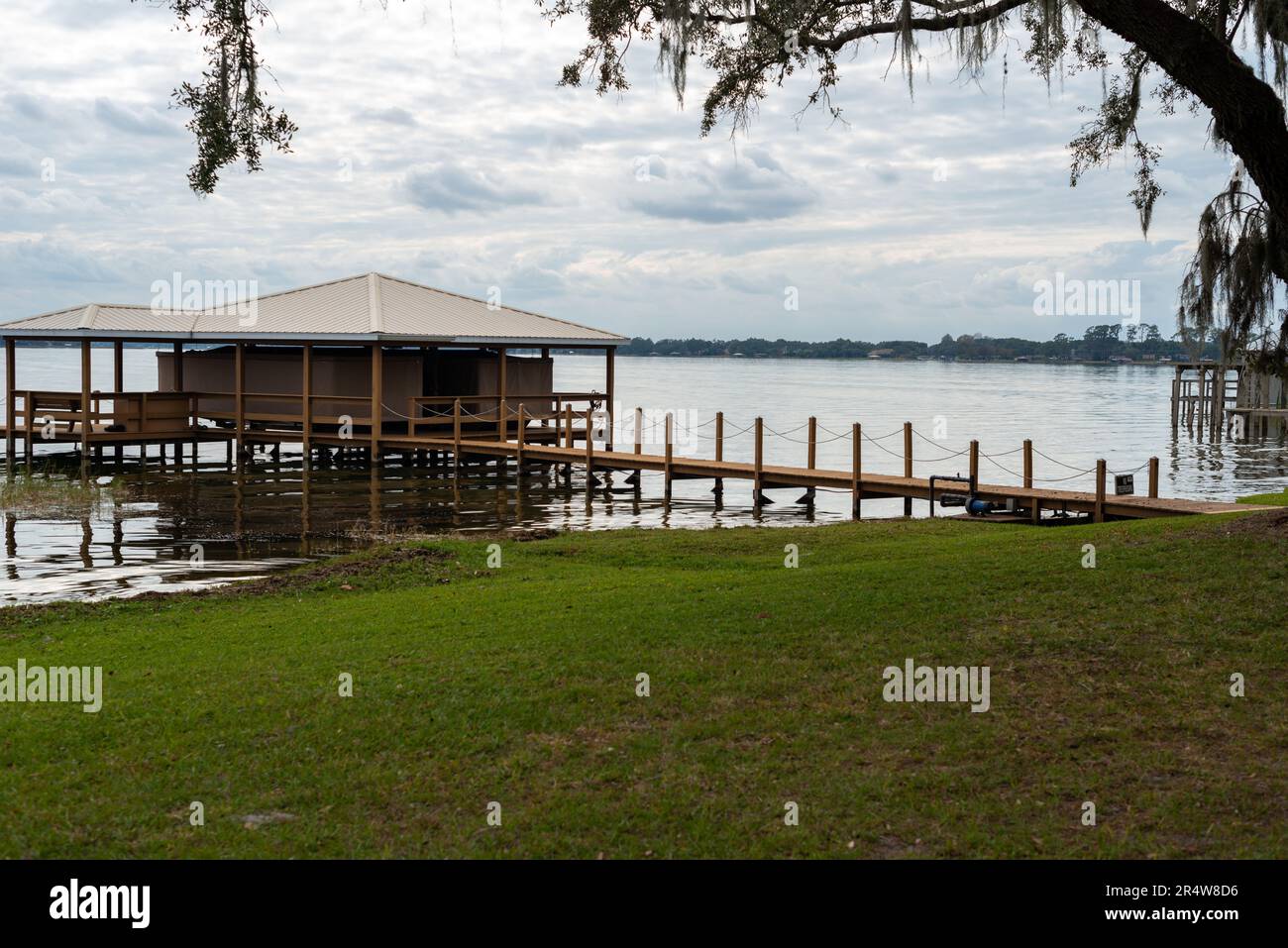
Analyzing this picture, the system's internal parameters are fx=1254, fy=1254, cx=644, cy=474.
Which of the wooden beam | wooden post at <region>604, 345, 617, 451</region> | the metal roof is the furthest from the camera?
the wooden beam

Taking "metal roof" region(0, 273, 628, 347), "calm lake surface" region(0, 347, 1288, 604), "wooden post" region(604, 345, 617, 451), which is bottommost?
"calm lake surface" region(0, 347, 1288, 604)

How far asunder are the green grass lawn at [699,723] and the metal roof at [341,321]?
71.4 ft

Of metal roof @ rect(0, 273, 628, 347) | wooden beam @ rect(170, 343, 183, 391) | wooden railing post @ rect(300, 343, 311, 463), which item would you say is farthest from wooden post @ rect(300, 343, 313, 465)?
wooden beam @ rect(170, 343, 183, 391)

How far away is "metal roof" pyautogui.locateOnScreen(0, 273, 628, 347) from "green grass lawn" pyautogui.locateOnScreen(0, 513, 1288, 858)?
2177cm

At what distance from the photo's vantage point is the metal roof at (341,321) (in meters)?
34.6

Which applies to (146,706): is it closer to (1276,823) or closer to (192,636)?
(192,636)

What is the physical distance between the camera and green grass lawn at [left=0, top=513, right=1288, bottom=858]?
6602 mm

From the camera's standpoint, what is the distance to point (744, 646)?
33.0ft

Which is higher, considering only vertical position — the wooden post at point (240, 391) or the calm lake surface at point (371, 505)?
the wooden post at point (240, 391)

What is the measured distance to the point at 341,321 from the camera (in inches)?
1373

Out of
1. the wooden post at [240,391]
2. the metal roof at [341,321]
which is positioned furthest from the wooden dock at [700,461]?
the metal roof at [341,321]

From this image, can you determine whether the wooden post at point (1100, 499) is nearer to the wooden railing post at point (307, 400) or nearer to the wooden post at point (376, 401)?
the wooden railing post at point (307, 400)

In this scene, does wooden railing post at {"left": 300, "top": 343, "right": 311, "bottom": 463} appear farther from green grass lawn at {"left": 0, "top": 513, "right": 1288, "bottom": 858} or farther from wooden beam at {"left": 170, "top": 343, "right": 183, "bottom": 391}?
green grass lawn at {"left": 0, "top": 513, "right": 1288, "bottom": 858}
